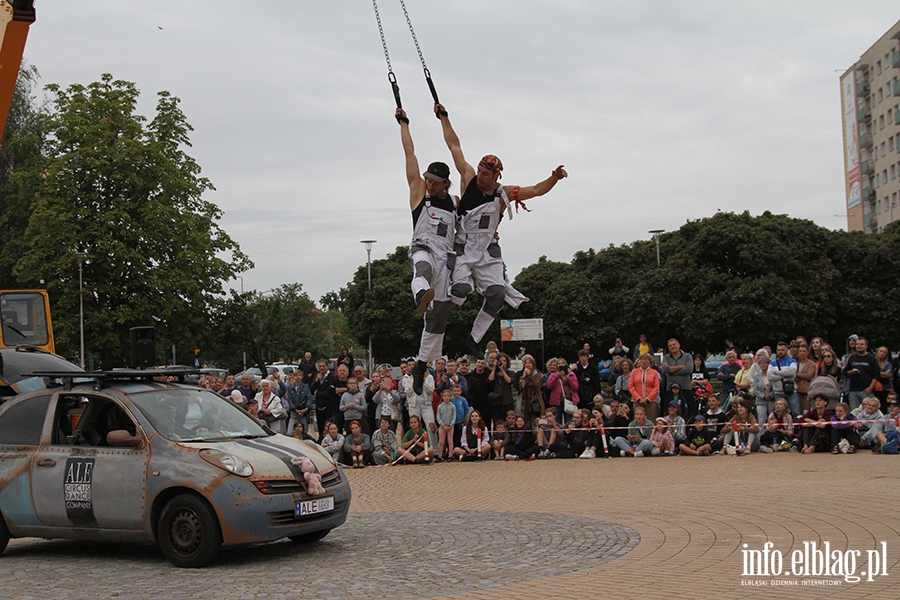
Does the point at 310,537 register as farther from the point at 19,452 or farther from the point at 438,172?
the point at 438,172

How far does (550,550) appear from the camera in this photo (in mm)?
9078

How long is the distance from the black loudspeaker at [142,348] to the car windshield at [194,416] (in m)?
2.39

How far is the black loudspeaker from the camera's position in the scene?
41.4 ft

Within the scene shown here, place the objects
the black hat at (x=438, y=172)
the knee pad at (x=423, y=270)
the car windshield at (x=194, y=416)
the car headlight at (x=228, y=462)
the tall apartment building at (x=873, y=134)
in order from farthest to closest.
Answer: the tall apartment building at (x=873, y=134) → the black hat at (x=438, y=172) → the knee pad at (x=423, y=270) → the car windshield at (x=194, y=416) → the car headlight at (x=228, y=462)

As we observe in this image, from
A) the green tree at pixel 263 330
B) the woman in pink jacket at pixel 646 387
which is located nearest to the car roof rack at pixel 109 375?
the woman in pink jacket at pixel 646 387

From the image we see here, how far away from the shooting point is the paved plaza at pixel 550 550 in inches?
294

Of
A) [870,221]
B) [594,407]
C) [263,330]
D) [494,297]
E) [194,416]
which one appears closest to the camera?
[194,416]

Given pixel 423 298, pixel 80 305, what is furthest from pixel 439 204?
pixel 80 305

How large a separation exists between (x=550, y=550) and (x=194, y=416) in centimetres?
377

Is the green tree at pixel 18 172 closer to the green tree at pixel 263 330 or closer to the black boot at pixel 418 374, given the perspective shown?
the green tree at pixel 263 330

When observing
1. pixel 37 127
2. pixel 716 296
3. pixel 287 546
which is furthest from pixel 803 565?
pixel 37 127

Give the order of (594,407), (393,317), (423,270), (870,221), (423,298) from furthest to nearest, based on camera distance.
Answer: (870,221) < (393,317) < (594,407) < (423,270) < (423,298)

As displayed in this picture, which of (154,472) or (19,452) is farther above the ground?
(19,452)

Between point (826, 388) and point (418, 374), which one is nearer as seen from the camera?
point (418, 374)
